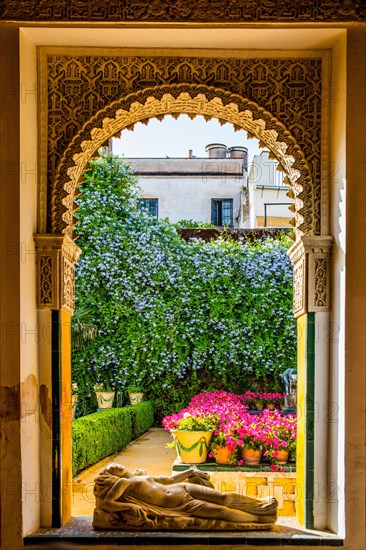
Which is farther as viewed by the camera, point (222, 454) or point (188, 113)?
point (222, 454)

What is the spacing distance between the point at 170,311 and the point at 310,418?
25.0ft

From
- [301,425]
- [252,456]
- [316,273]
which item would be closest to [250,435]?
[252,456]

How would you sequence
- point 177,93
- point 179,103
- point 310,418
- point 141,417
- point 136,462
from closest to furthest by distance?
point 310,418
point 177,93
point 179,103
point 136,462
point 141,417

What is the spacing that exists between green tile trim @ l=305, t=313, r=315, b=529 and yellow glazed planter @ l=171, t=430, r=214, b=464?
1.59 metres

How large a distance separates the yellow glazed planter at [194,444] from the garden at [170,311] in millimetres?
5715

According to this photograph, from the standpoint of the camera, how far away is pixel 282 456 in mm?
5652

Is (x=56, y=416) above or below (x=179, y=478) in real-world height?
above

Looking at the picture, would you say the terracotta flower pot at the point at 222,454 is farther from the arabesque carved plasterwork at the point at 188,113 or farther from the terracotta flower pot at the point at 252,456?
the arabesque carved plasterwork at the point at 188,113

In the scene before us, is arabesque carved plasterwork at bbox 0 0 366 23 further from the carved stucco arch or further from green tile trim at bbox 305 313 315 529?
green tile trim at bbox 305 313 315 529

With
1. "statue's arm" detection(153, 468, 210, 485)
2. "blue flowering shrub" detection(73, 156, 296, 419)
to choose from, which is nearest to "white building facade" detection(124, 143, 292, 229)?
"blue flowering shrub" detection(73, 156, 296, 419)

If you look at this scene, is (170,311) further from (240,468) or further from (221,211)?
(221,211)

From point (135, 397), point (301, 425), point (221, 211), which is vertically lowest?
point (135, 397)

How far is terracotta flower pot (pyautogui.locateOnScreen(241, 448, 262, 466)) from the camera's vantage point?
223 inches

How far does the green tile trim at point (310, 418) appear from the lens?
4.35 m
